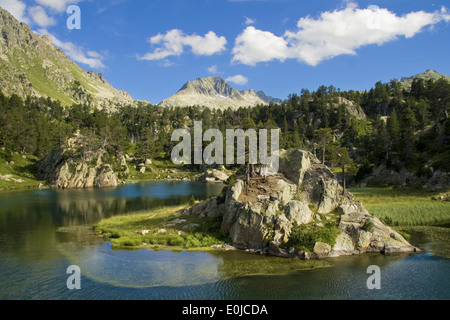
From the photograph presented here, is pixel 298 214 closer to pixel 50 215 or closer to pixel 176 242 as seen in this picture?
pixel 176 242

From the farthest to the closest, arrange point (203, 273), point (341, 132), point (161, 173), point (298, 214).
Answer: point (341, 132), point (161, 173), point (298, 214), point (203, 273)

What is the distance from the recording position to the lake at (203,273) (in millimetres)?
25672

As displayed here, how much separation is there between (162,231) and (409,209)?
143 feet

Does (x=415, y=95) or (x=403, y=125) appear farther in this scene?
(x=415, y=95)

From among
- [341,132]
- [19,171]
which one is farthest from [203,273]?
[341,132]

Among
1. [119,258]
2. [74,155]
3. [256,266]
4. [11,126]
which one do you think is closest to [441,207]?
[256,266]

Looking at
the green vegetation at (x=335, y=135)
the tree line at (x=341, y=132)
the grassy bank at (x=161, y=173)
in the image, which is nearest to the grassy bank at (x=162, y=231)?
the green vegetation at (x=335, y=135)

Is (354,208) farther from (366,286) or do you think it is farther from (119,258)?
(119,258)

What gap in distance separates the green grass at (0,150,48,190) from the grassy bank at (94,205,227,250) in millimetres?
73326

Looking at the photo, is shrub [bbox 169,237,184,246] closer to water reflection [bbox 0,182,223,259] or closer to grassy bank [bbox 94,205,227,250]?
grassy bank [bbox 94,205,227,250]

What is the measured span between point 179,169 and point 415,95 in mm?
151739

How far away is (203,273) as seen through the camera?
30.0 meters

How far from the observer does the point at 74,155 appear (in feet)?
404
